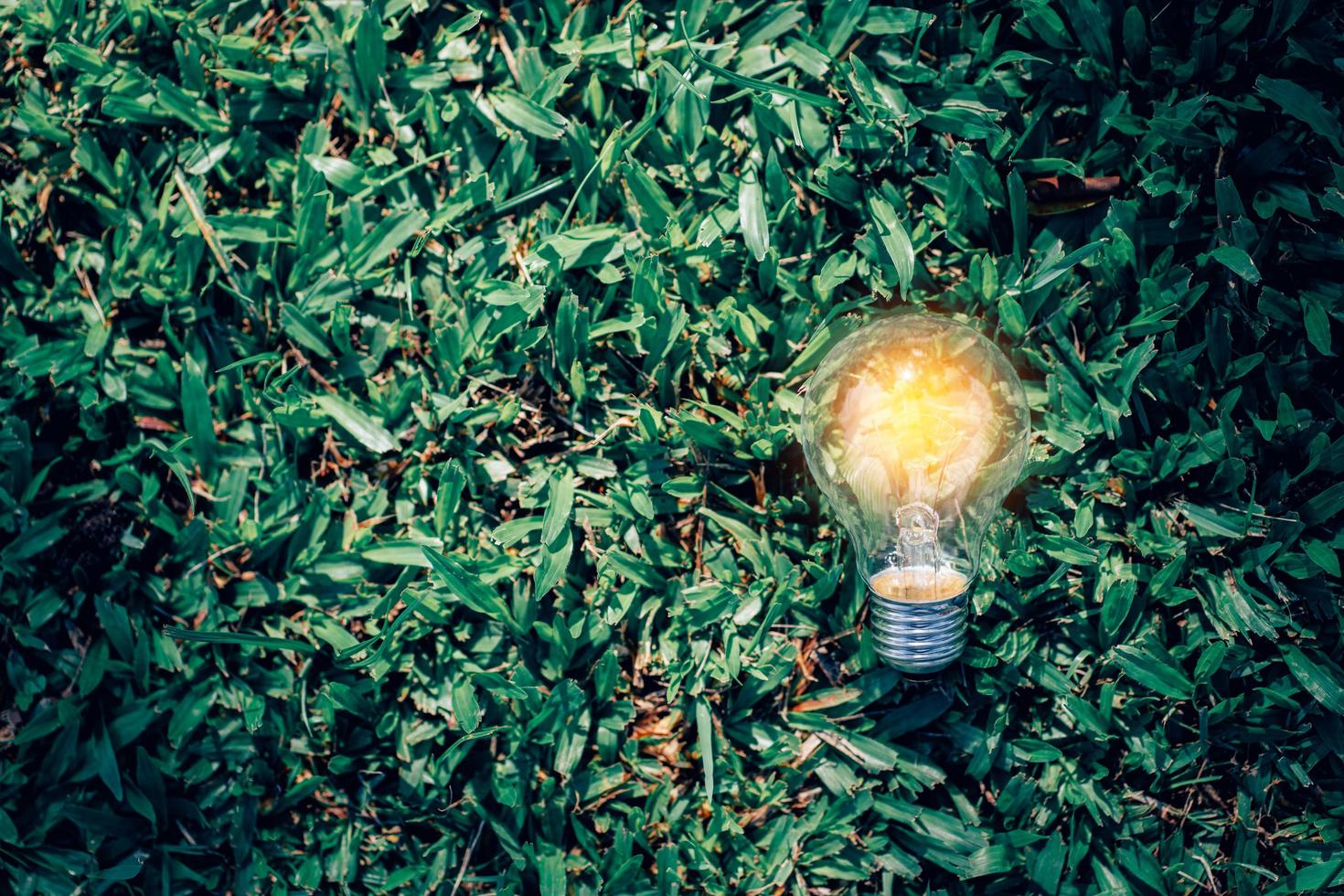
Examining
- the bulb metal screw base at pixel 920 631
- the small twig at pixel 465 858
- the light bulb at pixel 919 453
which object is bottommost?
the small twig at pixel 465 858

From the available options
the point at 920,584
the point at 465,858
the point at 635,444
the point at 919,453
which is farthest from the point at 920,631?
the point at 465,858

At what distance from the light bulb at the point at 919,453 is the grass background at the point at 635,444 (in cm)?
15

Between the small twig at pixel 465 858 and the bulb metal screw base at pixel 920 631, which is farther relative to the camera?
the small twig at pixel 465 858

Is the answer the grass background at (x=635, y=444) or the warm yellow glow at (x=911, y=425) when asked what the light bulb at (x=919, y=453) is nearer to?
the warm yellow glow at (x=911, y=425)

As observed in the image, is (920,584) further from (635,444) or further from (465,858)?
(465,858)

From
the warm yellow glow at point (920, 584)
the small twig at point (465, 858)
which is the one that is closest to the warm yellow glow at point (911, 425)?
the warm yellow glow at point (920, 584)

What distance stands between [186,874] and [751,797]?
107 centimetres

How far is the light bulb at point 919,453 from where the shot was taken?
5.30 ft

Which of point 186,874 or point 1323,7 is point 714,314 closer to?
point 1323,7

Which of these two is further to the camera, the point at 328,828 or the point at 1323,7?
the point at 328,828

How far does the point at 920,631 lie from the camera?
1642 mm

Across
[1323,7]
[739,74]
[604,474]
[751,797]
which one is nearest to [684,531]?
[604,474]

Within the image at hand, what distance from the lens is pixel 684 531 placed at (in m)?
1.87

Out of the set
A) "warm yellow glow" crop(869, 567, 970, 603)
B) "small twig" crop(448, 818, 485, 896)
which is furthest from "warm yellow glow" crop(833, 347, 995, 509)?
"small twig" crop(448, 818, 485, 896)
